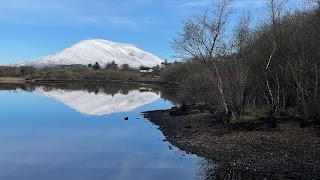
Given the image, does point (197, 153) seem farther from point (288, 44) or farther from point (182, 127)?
point (288, 44)

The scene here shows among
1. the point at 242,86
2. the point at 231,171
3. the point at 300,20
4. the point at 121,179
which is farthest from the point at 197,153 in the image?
the point at 300,20

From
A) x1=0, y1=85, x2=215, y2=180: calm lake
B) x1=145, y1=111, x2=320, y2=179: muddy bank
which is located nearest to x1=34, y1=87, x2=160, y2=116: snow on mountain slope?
x1=0, y1=85, x2=215, y2=180: calm lake

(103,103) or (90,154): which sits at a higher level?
(103,103)

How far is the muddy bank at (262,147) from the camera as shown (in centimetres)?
1413

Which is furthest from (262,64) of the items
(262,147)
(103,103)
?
(103,103)

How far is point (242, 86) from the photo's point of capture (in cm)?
2330

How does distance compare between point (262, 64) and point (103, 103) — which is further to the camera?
point (103, 103)

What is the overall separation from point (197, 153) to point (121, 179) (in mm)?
5275

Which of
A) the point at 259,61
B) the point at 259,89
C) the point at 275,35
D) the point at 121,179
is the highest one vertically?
the point at 275,35

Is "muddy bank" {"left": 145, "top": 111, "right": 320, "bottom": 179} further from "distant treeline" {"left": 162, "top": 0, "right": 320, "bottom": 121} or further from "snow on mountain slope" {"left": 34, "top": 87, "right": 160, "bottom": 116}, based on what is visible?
"snow on mountain slope" {"left": 34, "top": 87, "right": 160, "bottom": 116}

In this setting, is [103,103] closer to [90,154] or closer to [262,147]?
[90,154]

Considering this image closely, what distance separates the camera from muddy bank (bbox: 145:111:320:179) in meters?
14.1

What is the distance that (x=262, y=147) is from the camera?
679 inches

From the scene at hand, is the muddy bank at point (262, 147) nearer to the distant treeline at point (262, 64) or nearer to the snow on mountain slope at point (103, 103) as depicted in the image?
the distant treeline at point (262, 64)
